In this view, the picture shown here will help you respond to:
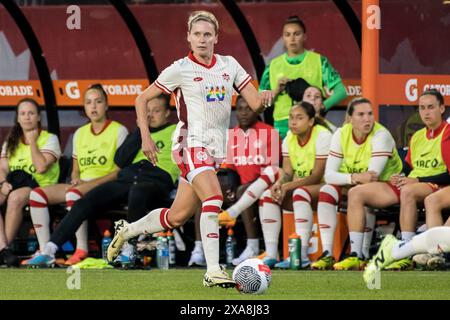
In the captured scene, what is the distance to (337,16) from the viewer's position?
44.1ft

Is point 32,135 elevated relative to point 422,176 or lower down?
elevated

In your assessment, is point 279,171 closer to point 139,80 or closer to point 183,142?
point 139,80

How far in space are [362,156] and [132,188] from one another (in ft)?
6.99

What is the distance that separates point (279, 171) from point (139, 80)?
2.35m

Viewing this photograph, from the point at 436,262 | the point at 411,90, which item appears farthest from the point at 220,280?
the point at 411,90

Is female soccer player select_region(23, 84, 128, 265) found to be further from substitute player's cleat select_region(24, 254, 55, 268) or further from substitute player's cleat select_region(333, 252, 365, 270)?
substitute player's cleat select_region(333, 252, 365, 270)

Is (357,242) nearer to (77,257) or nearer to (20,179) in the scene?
(77,257)

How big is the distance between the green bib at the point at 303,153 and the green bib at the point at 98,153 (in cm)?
173

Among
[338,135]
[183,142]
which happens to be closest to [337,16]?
[338,135]

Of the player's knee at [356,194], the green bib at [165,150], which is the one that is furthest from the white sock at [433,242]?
the green bib at [165,150]

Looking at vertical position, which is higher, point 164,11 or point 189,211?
point 164,11

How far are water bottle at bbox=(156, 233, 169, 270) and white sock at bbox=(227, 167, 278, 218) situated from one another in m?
0.70

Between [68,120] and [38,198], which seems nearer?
[38,198]

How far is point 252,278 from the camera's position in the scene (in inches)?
332
